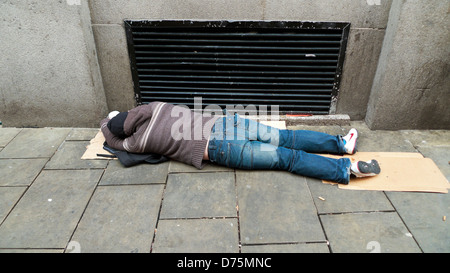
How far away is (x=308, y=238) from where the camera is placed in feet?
7.61

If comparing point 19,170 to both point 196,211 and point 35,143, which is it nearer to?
point 35,143

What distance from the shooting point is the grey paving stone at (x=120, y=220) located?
2295 mm

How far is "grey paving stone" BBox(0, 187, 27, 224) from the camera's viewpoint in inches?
102

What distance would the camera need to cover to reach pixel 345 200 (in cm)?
266

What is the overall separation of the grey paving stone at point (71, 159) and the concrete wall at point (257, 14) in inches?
40.1

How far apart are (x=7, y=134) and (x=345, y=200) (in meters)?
3.76

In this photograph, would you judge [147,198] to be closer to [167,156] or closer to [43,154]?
[167,156]

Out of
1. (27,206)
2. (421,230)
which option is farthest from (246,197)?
(27,206)

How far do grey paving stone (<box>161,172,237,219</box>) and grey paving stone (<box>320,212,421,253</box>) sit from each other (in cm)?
78

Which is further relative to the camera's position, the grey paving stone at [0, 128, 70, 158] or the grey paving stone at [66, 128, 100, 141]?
the grey paving stone at [66, 128, 100, 141]

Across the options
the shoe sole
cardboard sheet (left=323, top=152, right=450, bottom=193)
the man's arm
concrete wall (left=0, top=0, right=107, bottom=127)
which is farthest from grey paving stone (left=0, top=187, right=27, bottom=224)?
the shoe sole

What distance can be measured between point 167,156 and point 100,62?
1.45 metres

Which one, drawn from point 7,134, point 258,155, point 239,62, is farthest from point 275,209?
point 7,134

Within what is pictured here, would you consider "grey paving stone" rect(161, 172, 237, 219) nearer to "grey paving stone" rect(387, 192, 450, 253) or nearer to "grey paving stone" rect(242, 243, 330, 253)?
"grey paving stone" rect(242, 243, 330, 253)
